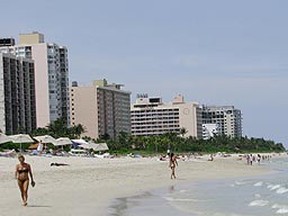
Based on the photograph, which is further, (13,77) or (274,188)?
(13,77)

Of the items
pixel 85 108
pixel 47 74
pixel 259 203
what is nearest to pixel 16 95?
pixel 47 74

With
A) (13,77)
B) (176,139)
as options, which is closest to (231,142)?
(176,139)

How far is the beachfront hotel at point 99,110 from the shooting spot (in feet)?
522

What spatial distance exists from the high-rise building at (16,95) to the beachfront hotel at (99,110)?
28360 mm

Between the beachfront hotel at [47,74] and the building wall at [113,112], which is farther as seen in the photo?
the building wall at [113,112]

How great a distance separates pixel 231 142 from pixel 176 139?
43.4 metres

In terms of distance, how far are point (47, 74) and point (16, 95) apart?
1506 centimetres

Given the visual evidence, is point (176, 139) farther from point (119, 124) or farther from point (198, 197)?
point (198, 197)

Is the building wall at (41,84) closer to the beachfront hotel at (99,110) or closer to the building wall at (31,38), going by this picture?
the building wall at (31,38)

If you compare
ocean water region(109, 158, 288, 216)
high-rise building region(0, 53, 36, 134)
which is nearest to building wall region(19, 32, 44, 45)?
high-rise building region(0, 53, 36, 134)

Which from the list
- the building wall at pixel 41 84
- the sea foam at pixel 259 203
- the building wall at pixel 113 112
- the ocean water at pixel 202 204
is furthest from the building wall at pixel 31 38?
the sea foam at pixel 259 203

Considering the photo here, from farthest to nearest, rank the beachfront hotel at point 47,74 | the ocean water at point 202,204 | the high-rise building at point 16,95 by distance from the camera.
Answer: the beachfront hotel at point 47,74 → the high-rise building at point 16,95 → the ocean water at point 202,204

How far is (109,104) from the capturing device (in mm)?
169625

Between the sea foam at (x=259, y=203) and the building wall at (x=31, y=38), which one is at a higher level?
the building wall at (x=31, y=38)
